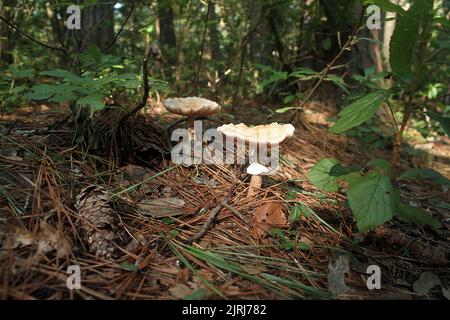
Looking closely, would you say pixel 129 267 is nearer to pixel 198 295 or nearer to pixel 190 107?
pixel 198 295

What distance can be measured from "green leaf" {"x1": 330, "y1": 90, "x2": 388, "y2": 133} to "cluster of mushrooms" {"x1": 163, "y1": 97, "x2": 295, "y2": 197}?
376 mm

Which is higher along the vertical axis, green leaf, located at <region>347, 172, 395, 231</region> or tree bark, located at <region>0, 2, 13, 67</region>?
tree bark, located at <region>0, 2, 13, 67</region>

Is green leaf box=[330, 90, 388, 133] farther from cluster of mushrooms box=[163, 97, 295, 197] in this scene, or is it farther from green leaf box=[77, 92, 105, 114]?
green leaf box=[77, 92, 105, 114]

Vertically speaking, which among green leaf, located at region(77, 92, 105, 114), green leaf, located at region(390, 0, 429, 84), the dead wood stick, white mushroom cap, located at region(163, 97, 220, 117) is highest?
green leaf, located at region(390, 0, 429, 84)

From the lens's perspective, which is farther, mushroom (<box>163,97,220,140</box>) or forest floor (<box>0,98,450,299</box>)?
mushroom (<box>163,97,220,140</box>)

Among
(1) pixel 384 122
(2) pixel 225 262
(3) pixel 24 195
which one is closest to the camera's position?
(2) pixel 225 262

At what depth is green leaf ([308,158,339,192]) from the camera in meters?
2.06

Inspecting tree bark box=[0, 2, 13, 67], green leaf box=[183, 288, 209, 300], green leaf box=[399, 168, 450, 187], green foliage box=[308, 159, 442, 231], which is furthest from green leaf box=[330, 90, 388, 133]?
tree bark box=[0, 2, 13, 67]

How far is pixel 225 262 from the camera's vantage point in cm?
176

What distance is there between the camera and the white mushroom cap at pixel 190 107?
2.52 metres

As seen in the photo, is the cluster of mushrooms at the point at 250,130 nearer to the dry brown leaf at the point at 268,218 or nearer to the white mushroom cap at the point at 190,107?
the white mushroom cap at the point at 190,107

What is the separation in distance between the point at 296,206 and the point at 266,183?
0.41m
